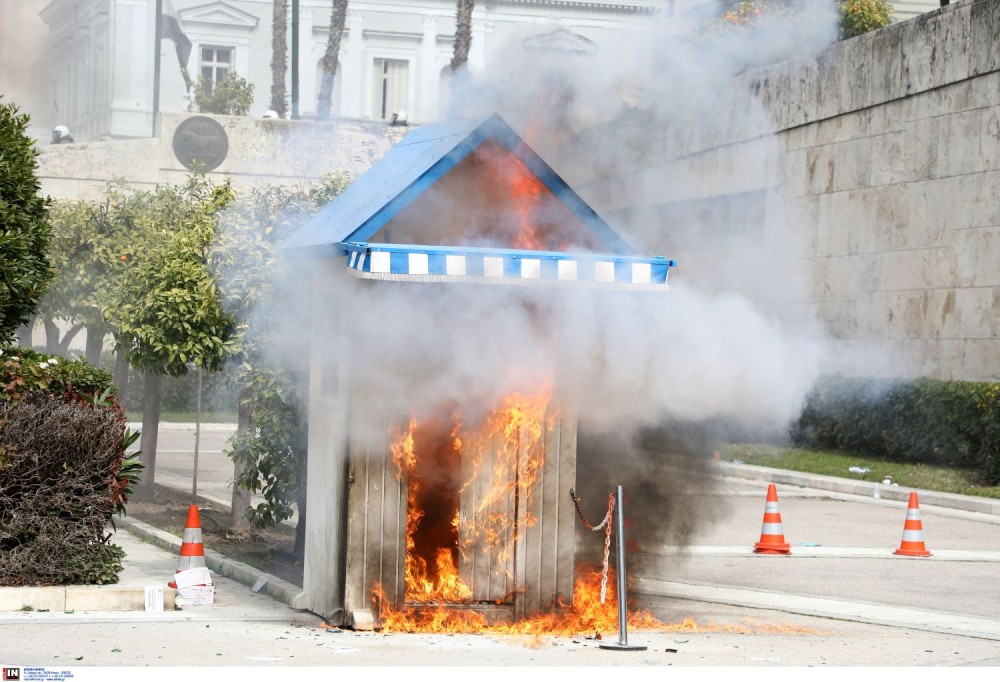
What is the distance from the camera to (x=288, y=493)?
38.8ft

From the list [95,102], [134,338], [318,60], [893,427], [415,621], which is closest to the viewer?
[415,621]

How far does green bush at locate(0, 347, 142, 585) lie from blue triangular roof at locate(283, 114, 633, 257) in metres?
1.70

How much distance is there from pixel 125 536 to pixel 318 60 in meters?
→ 46.8

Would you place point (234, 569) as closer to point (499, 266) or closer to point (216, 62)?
point (499, 266)

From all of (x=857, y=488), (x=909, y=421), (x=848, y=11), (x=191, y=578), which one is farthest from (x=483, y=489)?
(x=848, y=11)

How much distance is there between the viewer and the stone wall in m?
20.2

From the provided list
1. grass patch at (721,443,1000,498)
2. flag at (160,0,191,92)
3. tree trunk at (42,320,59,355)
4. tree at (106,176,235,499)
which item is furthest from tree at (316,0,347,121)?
tree at (106,176,235,499)

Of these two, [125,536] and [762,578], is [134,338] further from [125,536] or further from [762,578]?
[762,578]

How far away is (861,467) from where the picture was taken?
68.8ft

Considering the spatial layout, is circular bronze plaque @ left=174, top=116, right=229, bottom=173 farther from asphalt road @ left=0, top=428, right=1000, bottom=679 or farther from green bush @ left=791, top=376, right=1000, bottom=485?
asphalt road @ left=0, top=428, right=1000, bottom=679

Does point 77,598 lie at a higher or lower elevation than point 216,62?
lower

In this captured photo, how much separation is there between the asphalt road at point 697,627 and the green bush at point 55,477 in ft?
1.51

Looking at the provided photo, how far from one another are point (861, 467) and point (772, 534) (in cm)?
783

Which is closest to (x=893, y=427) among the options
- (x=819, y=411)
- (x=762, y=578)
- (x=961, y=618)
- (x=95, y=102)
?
(x=819, y=411)
